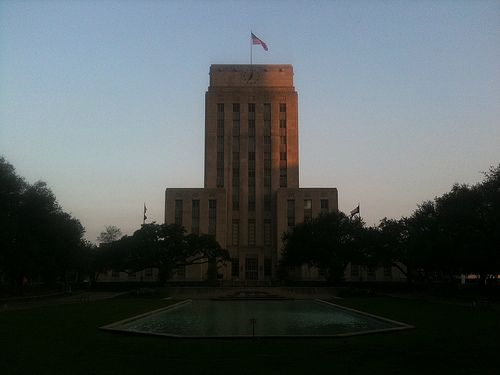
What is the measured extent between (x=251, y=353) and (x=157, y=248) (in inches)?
1964

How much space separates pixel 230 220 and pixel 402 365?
76.1m

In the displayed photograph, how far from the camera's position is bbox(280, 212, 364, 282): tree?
61.2 m

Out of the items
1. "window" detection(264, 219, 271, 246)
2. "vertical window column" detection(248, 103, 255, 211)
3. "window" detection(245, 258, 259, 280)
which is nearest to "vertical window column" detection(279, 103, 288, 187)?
"vertical window column" detection(248, 103, 255, 211)

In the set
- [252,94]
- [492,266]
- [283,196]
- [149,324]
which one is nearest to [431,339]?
[149,324]

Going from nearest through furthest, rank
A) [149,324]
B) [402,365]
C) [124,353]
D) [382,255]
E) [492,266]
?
[402,365]
[124,353]
[149,324]
[492,266]
[382,255]

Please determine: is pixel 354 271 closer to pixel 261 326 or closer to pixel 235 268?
pixel 235 268

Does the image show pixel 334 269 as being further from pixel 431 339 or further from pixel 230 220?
pixel 431 339

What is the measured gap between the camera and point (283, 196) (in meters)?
84.4

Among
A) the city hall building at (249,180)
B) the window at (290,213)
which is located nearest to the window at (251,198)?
the city hall building at (249,180)

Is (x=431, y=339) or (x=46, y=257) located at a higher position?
(x=46, y=257)

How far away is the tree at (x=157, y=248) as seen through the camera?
6116 cm

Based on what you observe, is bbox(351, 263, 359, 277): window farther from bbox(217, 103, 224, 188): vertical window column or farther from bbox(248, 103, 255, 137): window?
bbox(248, 103, 255, 137): window

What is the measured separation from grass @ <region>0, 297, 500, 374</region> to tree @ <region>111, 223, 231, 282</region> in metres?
42.1

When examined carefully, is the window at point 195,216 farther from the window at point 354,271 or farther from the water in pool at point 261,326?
the water in pool at point 261,326
